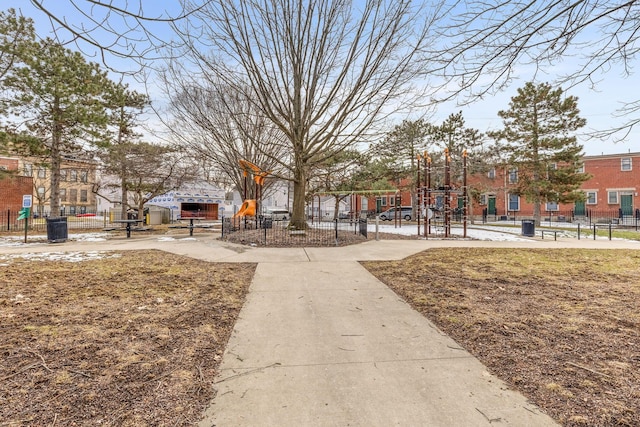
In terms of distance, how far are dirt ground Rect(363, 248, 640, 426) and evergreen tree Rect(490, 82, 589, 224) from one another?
20735mm

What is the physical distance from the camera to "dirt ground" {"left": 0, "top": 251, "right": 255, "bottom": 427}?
207 cm

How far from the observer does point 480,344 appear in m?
3.14

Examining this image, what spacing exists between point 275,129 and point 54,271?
13.9 metres

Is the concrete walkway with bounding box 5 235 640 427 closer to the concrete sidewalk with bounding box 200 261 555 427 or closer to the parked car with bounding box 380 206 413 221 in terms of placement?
the concrete sidewalk with bounding box 200 261 555 427

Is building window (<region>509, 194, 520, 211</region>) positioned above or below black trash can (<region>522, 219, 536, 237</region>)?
above

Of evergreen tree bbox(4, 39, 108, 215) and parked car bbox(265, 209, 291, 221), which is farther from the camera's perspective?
parked car bbox(265, 209, 291, 221)

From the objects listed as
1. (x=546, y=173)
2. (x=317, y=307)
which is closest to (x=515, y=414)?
(x=317, y=307)

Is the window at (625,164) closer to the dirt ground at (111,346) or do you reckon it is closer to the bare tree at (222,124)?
the bare tree at (222,124)

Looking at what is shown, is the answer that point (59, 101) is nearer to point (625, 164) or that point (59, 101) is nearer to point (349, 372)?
point (349, 372)

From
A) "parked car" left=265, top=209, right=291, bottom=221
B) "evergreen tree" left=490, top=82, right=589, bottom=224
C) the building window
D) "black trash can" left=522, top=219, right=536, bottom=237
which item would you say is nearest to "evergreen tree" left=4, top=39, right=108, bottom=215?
"parked car" left=265, top=209, right=291, bottom=221

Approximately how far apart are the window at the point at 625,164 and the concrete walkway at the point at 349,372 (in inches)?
1596

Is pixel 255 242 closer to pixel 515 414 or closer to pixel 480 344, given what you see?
pixel 480 344

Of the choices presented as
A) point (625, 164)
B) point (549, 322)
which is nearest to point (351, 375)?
point (549, 322)

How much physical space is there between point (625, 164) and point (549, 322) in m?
40.2
